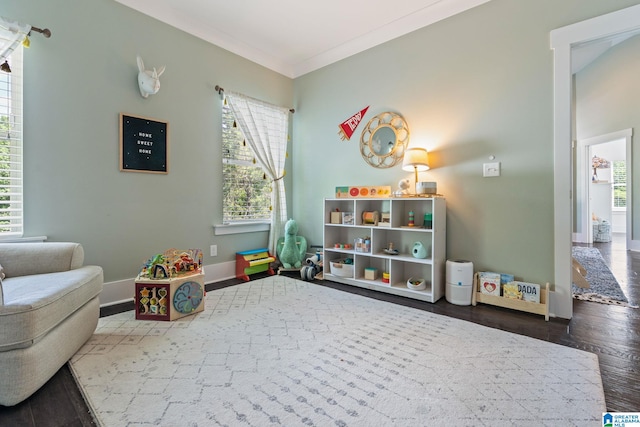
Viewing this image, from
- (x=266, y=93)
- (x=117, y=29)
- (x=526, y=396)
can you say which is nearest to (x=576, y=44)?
(x=526, y=396)

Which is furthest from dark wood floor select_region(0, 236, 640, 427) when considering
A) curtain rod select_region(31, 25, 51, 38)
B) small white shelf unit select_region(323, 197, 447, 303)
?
curtain rod select_region(31, 25, 51, 38)

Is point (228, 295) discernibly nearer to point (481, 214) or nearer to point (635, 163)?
point (481, 214)

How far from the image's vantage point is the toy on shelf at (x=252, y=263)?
3.28m

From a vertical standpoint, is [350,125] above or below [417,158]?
above

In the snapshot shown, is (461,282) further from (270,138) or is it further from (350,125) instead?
(270,138)

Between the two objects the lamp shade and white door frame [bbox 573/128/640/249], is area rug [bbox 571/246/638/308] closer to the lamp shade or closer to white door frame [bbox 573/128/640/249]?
the lamp shade

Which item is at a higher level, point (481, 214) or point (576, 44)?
point (576, 44)

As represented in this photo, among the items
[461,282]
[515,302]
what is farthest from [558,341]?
[461,282]

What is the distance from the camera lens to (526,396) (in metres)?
1.27

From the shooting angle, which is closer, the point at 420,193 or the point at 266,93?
the point at 420,193

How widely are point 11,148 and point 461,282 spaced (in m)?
3.55

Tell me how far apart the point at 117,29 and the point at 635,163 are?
743cm

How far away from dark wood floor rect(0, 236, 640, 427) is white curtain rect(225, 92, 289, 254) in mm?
1016

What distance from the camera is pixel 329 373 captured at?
4.76ft
